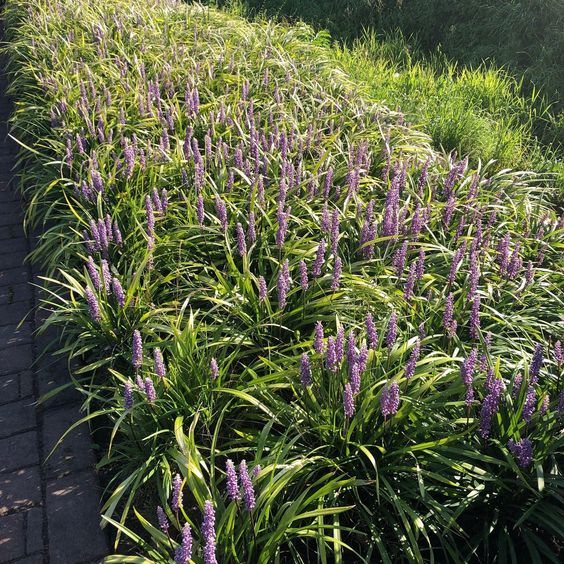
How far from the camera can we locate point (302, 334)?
11.1 ft

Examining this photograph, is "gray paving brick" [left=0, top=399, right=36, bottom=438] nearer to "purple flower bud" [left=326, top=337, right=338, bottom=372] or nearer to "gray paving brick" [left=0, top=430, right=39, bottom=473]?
"gray paving brick" [left=0, top=430, right=39, bottom=473]

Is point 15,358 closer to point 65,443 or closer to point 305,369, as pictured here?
point 65,443

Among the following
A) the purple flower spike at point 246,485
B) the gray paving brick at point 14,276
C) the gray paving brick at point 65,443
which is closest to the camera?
the purple flower spike at point 246,485

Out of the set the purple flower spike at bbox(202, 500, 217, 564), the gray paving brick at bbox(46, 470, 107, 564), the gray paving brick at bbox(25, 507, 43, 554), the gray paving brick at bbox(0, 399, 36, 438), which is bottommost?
the gray paving brick at bbox(0, 399, 36, 438)

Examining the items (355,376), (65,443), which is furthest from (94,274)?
(355,376)

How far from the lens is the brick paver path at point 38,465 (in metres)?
2.65

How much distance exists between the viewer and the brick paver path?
265 cm

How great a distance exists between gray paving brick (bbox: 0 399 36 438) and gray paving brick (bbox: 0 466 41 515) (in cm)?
30

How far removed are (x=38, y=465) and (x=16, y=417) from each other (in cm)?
42

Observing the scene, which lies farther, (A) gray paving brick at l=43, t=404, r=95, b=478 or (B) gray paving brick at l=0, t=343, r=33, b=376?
(B) gray paving brick at l=0, t=343, r=33, b=376

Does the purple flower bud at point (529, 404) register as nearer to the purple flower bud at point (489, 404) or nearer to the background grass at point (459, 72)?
the purple flower bud at point (489, 404)

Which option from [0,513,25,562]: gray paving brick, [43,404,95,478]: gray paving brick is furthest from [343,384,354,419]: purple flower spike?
[0,513,25,562]: gray paving brick

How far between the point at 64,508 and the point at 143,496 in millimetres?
352

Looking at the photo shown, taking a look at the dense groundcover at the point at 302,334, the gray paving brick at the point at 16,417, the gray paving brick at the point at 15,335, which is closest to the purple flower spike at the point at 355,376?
the dense groundcover at the point at 302,334
